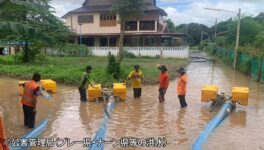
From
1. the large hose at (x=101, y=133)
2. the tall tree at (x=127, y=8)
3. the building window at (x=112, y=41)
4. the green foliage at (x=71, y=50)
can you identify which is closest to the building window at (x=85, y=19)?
the building window at (x=112, y=41)

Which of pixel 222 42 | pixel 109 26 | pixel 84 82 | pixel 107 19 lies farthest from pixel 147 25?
pixel 84 82

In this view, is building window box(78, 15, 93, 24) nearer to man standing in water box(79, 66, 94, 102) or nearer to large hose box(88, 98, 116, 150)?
man standing in water box(79, 66, 94, 102)

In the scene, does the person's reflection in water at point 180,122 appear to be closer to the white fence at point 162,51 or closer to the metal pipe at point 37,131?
the metal pipe at point 37,131

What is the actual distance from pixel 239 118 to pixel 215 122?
1.46 m

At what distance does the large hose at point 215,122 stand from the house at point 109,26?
3240 cm

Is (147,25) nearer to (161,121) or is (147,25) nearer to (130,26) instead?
(130,26)

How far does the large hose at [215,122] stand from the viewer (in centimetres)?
893

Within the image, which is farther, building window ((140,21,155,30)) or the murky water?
building window ((140,21,155,30))

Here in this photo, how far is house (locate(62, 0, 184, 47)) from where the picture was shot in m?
46.9

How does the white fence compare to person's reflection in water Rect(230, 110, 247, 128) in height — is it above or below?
above

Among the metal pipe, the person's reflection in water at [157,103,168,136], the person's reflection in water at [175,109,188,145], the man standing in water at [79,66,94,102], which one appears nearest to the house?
the man standing in water at [79,66,94,102]

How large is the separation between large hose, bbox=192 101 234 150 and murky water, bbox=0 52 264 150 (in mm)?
154

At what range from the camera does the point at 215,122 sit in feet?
36.4

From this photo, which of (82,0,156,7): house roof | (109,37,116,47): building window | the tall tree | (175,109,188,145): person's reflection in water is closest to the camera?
(175,109,188,145): person's reflection in water
